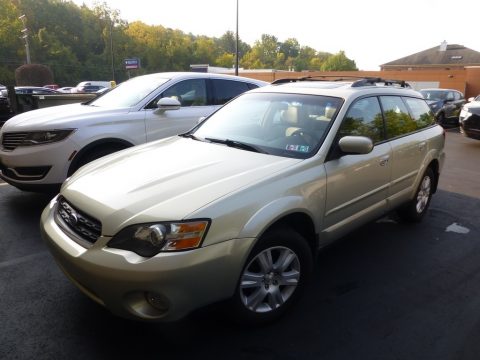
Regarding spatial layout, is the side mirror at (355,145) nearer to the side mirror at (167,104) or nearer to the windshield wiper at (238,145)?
the windshield wiper at (238,145)

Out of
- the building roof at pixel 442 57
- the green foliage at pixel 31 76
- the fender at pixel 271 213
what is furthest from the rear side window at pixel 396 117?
the building roof at pixel 442 57

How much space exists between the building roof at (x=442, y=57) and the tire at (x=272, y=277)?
216 feet

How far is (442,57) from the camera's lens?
6153 cm

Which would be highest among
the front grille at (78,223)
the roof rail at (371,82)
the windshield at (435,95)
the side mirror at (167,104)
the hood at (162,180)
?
the roof rail at (371,82)

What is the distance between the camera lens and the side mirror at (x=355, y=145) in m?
2.96

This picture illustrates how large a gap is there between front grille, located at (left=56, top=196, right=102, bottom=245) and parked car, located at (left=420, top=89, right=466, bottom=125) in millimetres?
15354

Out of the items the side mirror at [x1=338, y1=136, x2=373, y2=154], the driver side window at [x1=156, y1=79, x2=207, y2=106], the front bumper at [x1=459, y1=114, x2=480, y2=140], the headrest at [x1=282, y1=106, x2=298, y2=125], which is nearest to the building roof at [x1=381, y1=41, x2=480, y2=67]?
the front bumper at [x1=459, y1=114, x2=480, y2=140]

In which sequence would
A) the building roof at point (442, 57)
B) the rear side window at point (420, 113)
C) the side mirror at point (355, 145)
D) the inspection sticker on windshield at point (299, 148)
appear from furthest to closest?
1. the building roof at point (442, 57)
2. the rear side window at point (420, 113)
3. the inspection sticker on windshield at point (299, 148)
4. the side mirror at point (355, 145)

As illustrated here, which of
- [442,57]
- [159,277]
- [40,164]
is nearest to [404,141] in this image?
[159,277]

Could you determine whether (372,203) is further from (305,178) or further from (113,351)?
(113,351)

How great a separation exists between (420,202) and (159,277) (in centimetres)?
374

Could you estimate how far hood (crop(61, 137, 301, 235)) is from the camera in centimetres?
233

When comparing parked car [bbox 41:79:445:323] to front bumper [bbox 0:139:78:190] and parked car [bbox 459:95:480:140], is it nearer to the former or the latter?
front bumper [bbox 0:139:78:190]

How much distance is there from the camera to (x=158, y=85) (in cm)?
563
